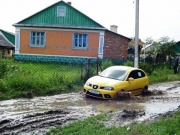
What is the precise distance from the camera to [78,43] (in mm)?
27188

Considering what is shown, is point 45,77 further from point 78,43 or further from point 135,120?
point 78,43

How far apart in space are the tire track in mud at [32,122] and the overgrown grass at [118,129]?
539 millimetres

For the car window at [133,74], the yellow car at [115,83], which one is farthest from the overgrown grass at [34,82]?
the car window at [133,74]

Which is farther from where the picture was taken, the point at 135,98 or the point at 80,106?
the point at 135,98

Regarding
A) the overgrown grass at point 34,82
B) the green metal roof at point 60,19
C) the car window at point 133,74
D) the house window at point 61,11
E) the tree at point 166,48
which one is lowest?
the overgrown grass at point 34,82

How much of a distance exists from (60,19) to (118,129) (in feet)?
71.2

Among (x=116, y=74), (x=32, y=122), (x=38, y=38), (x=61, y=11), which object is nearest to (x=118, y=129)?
(x=32, y=122)

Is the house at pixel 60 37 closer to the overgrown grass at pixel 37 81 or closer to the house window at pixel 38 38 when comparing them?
the house window at pixel 38 38

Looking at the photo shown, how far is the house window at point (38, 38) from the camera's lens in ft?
89.1

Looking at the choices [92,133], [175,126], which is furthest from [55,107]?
[175,126]

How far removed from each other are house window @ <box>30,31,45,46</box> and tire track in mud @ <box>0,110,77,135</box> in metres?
19.3

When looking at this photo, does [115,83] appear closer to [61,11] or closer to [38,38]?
[38,38]

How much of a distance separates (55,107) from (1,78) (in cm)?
364

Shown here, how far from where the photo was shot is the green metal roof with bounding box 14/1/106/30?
88.9 feet
